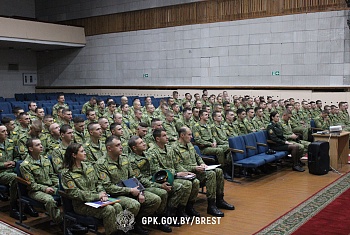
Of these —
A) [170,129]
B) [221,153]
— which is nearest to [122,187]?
[221,153]

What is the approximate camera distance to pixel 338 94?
486 inches

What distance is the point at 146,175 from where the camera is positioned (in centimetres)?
485

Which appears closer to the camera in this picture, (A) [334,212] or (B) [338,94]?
(A) [334,212]

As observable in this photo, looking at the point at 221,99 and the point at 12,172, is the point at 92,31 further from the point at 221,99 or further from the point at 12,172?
the point at 12,172

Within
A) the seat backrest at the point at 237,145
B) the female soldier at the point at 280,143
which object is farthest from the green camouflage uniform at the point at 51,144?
the female soldier at the point at 280,143

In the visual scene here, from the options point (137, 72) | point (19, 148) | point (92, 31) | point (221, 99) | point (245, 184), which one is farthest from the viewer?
point (92, 31)

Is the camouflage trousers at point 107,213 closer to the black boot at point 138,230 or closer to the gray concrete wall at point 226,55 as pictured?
the black boot at point 138,230

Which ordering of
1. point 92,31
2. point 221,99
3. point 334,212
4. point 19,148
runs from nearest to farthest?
point 334,212
point 19,148
point 221,99
point 92,31

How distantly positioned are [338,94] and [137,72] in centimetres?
857

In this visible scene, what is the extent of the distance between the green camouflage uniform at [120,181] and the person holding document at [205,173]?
98 centimetres

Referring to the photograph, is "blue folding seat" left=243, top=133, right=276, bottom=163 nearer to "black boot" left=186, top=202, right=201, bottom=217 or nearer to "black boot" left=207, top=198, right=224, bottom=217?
"black boot" left=207, top=198, right=224, bottom=217

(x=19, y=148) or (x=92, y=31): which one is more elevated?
(x=92, y=31)

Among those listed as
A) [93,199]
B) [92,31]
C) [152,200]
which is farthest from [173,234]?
[92,31]

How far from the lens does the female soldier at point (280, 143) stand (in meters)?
7.77
